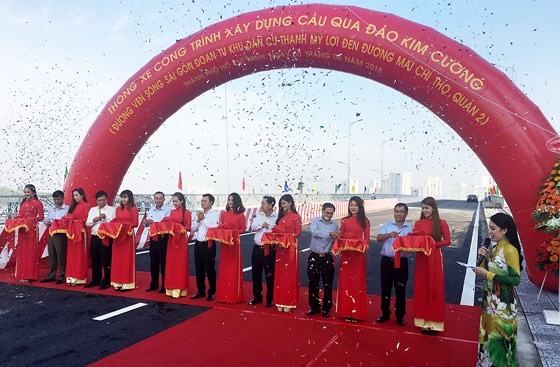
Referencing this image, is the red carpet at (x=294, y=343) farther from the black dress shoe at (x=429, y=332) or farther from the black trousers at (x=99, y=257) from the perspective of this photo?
the black trousers at (x=99, y=257)

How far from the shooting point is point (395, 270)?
5691mm

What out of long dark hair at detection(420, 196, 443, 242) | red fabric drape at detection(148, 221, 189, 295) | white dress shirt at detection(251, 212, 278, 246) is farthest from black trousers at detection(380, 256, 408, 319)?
red fabric drape at detection(148, 221, 189, 295)

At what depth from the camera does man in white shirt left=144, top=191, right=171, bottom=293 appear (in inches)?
283

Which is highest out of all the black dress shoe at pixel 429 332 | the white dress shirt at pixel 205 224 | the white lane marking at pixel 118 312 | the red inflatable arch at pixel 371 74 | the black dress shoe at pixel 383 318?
the red inflatable arch at pixel 371 74

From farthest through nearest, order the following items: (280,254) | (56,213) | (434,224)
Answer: (56,213) → (280,254) → (434,224)

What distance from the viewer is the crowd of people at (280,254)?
12.0 ft

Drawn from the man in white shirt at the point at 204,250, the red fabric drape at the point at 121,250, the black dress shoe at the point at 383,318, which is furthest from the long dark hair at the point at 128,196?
the black dress shoe at the point at 383,318

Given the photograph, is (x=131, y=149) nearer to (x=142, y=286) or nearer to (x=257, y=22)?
(x=142, y=286)

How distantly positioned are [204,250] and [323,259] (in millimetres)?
1996

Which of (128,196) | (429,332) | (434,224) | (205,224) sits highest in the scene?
(128,196)

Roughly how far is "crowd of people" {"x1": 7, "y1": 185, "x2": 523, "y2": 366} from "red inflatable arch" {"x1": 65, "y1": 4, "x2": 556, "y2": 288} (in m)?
1.78

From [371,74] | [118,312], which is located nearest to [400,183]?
[371,74]

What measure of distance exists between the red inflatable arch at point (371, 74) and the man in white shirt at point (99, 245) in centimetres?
146

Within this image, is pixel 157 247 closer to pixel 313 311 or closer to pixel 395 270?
pixel 313 311
